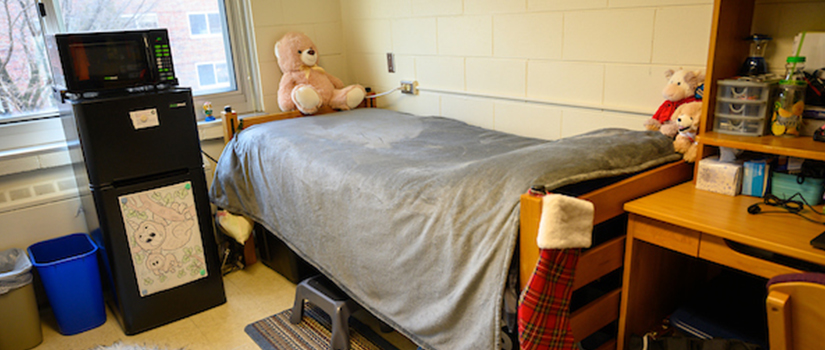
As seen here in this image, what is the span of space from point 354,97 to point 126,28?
4.07 feet

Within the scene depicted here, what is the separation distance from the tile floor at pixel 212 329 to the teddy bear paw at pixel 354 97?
1.08 metres

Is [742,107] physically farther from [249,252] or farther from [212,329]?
[249,252]

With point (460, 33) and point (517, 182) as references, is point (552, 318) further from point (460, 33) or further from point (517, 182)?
point (460, 33)

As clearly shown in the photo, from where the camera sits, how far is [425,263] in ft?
5.30

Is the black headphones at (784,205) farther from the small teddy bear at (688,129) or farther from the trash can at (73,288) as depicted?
the trash can at (73,288)

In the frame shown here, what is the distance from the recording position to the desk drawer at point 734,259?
127 centimetres

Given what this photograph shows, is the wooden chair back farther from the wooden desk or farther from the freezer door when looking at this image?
the freezer door

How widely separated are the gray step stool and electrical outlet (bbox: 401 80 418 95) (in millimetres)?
1224

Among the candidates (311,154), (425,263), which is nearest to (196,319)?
(311,154)

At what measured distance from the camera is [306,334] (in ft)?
7.42

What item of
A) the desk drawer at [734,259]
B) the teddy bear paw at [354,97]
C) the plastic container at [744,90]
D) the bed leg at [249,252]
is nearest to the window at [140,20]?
the teddy bear paw at [354,97]

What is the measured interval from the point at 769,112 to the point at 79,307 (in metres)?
2.71

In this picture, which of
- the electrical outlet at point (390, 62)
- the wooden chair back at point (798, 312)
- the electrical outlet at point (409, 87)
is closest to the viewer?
the wooden chair back at point (798, 312)

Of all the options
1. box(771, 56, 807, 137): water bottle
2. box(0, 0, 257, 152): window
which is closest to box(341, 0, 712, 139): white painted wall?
box(771, 56, 807, 137): water bottle
